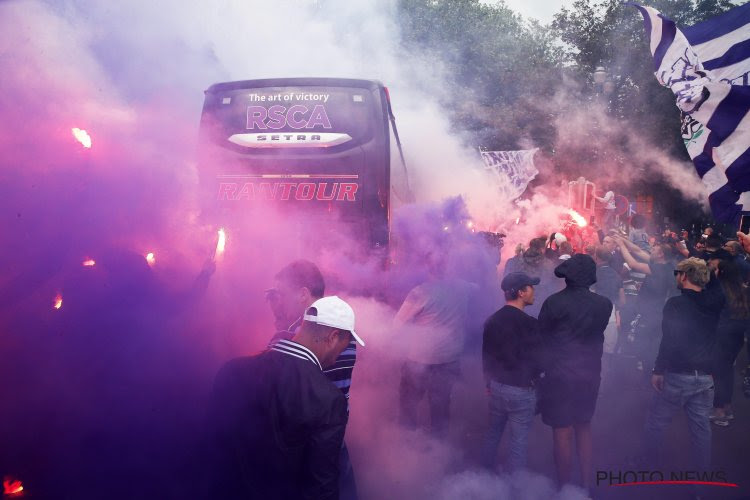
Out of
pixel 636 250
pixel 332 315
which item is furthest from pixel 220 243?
pixel 636 250

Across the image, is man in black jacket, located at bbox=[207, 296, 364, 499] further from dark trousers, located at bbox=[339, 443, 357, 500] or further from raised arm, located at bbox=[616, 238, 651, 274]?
raised arm, located at bbox=[616, 238, 651, 274]

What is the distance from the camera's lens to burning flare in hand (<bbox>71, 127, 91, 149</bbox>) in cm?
475

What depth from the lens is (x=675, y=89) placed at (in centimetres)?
470

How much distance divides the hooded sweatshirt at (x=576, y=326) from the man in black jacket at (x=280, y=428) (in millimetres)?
2366

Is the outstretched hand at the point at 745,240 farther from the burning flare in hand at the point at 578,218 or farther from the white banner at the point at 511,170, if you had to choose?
the white banner at the point at 511,170

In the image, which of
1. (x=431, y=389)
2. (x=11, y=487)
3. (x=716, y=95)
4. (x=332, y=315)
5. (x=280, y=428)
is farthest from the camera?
(x=431, y=389)

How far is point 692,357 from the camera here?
4.12 m

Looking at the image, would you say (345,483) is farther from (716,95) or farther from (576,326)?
(716,95)

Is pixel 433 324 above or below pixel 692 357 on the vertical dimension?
Result: above

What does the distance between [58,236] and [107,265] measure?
1.62 ft

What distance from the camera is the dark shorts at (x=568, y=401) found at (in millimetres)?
4031

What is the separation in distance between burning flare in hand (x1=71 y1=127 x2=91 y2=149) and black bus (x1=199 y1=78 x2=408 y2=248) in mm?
1640

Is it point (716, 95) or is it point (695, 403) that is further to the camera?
point (716, 95)

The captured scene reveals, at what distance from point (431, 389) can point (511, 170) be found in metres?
9.75
